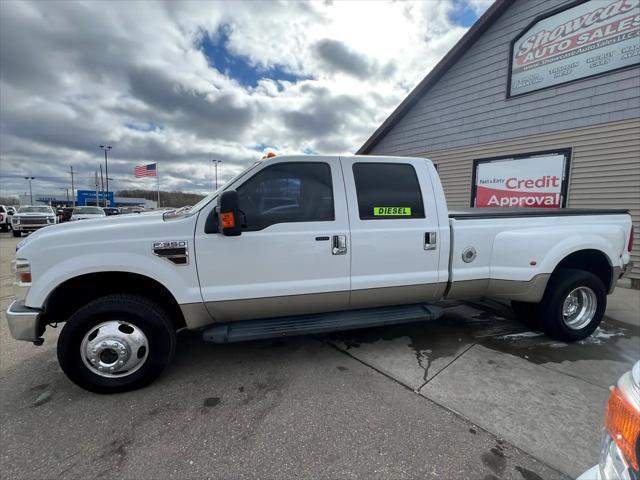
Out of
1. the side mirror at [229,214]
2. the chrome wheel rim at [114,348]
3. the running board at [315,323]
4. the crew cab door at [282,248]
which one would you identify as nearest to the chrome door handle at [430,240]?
the running board at [315,323]

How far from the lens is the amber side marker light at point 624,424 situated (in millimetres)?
876

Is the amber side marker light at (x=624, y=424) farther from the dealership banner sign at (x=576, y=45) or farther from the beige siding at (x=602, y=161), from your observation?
the dealership banner sign at (x=576, y=45)

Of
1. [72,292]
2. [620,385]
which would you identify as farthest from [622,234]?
[72,292]

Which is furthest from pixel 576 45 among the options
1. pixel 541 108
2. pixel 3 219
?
pixel 3 219

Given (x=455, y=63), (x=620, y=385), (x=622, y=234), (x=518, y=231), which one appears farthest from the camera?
(x=455, y=63)

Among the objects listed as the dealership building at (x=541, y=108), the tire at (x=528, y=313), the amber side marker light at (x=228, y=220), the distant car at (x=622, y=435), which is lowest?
the tire at (x=528, y=313)

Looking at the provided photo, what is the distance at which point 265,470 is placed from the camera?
192cm

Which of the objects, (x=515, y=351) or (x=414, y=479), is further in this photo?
(x=515, y=351)

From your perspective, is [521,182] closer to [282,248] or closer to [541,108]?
[541,108]

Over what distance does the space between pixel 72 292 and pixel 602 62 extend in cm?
942

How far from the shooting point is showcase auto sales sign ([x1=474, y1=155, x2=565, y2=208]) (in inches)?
278

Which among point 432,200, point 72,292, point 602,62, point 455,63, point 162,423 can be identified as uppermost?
point 455,63

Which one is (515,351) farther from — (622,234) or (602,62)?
(602,62)

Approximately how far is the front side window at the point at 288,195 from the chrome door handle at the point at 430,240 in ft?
3.22
